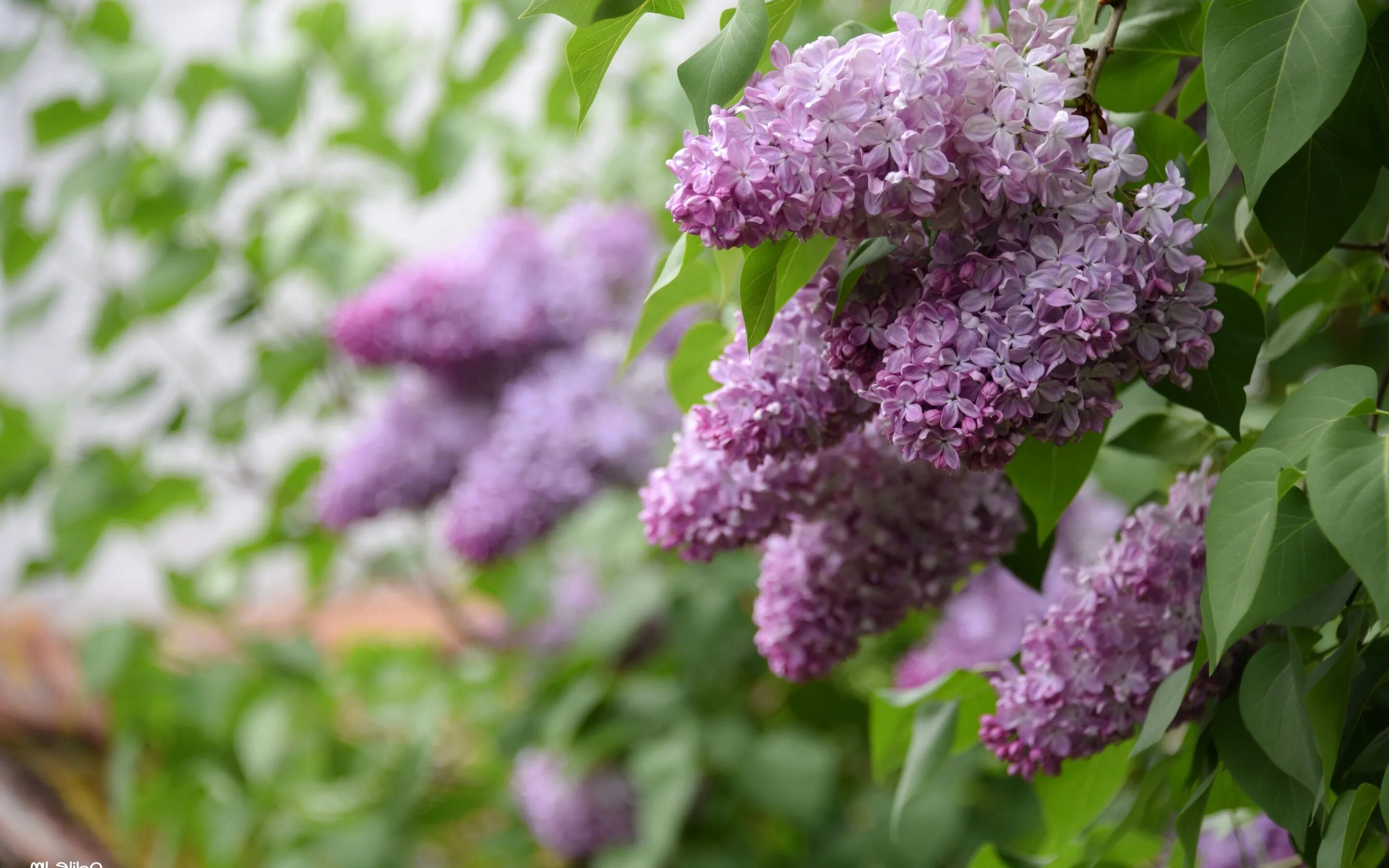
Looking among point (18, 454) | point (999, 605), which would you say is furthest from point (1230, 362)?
point (18, 454)

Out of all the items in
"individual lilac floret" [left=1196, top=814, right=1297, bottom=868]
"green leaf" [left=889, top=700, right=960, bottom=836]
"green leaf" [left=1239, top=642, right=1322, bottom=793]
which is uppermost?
"green leaf" [left=1239, top=642, right=1322, bottom=793]

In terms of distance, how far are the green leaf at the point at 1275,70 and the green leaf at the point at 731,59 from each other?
0.34 ft

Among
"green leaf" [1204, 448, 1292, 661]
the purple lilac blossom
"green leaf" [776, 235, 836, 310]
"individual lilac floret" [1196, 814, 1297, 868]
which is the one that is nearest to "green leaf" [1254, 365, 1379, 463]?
"green leaf" [1204, 448, 1292, 661]

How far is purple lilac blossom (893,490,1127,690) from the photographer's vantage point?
2.48 ft

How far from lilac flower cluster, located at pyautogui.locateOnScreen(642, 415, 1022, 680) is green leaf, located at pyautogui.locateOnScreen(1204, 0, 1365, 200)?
0.46 feet

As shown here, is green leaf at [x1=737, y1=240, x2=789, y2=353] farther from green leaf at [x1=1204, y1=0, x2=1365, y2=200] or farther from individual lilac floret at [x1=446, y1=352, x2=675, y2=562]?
individual lilac floret at [x1=446, y1=352, x2=675, y2=562]

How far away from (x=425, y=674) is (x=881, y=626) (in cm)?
83

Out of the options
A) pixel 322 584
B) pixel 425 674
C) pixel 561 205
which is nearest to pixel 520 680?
pixel 425 674

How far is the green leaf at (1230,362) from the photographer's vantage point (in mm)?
302

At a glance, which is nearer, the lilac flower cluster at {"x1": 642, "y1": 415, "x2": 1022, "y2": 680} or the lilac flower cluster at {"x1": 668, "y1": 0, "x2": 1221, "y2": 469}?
the lilac flower cluster at {"x1": 668, "y1": 0, "x2": 1221, "y2": 469}

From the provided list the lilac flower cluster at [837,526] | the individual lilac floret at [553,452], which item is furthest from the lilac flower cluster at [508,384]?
the lilac flower cluster at [837,526]

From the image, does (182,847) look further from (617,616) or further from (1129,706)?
(1129,706)

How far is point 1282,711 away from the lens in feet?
0.97

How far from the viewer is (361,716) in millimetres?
1369
